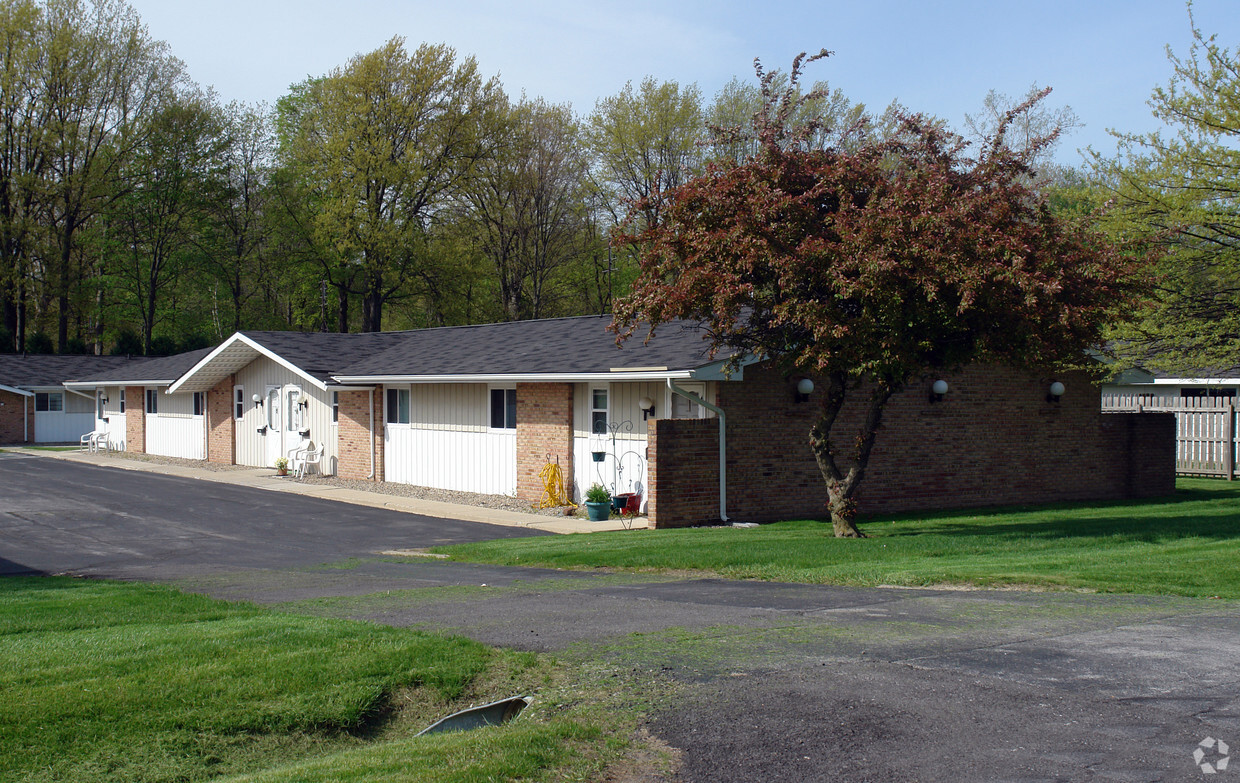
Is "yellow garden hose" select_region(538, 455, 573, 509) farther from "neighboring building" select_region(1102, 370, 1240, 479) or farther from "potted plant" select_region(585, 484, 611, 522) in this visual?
"neighboring building" select_region(1102, 370, 1240, 479)

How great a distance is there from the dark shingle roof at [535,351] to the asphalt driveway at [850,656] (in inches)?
232

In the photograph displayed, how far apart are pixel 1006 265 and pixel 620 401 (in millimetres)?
7896

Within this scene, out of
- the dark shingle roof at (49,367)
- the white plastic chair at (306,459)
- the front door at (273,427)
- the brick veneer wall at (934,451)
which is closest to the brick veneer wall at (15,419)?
the dark shingle roof at (49,367)

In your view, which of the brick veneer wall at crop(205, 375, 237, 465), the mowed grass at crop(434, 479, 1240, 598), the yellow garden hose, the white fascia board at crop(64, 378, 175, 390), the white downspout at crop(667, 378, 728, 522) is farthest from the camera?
the white fascia board at crop(64, 378, 175, 390)

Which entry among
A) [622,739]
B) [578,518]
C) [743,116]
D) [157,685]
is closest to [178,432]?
[578,518]

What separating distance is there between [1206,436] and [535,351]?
16308 mm

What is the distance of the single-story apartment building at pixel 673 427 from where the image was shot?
1697 cm

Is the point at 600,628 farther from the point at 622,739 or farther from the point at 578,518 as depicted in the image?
the point at 578,518

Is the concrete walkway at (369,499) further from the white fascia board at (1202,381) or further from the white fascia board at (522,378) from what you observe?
the white fascia board at (1202,381)

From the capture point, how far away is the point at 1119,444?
22.0m

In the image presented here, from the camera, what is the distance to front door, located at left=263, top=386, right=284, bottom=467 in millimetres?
28969

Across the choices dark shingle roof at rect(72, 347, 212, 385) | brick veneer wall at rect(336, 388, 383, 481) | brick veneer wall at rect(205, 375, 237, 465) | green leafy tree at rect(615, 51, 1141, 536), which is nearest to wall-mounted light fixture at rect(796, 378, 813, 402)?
green leafy tree at rect(615, 51, 1141, 536)

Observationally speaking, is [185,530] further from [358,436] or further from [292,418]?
[292,418]

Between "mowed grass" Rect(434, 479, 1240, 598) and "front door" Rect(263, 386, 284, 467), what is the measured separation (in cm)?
1592
